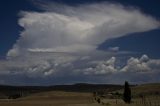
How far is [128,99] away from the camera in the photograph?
3467 inches

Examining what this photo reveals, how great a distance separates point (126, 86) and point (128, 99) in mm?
3604

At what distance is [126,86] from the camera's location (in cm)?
8944
